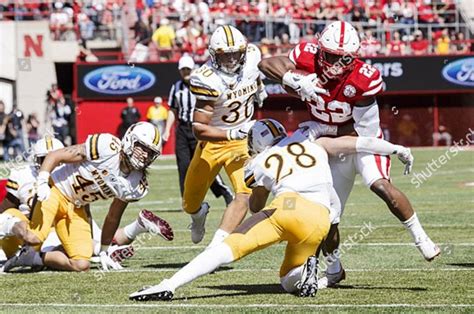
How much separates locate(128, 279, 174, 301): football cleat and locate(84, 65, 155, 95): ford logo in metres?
19.1

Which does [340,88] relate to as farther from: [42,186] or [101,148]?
[42,186]

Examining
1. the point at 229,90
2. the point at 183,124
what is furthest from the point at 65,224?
the point at 183,124

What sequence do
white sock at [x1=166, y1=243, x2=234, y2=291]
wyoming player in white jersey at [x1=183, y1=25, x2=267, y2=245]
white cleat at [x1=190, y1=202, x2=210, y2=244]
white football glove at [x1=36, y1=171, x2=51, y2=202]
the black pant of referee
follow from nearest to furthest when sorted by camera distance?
white sock at [x1=166, y1=243, x2=234, y2=291] < white football glove at [x1=36, y1=171, x2=51, y2=202] < wyoming player in white jersey at [x1=183, y1=25, x2=267, y2=245] < white cleat at [x1=190, y1=202, x2=210, y2=244] < the black pant of referee

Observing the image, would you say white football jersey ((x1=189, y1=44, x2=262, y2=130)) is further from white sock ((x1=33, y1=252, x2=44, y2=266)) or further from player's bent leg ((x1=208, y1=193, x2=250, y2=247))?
white sock ((x1=33, y1=252, x2=44, y2=266))

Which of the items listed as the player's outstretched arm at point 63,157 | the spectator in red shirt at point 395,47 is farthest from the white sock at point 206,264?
the spectator in red shirt at point 395,47

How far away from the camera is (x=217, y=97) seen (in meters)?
8.00

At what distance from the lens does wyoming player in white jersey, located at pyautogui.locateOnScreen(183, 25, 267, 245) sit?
25.7 ft

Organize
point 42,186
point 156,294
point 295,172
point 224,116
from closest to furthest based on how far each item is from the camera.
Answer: point 156,294
point 295,172
point 42,186
point 224,116

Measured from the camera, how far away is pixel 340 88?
6930mm

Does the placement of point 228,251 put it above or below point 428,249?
above

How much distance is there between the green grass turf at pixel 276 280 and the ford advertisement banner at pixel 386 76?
1362 centimetres

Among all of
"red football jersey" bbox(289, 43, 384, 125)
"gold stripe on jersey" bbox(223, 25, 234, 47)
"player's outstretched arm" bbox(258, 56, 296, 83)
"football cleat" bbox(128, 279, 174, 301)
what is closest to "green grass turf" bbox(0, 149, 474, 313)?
"football cleat" bbox(128, 279, 174, 301)

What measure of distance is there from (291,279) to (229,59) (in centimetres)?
215

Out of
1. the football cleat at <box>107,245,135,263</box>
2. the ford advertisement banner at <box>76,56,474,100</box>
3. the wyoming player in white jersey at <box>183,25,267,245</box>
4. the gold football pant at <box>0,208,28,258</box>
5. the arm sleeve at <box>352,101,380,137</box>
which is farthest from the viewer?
the ford advertisement banner at <box>76,56,474,100</box>
